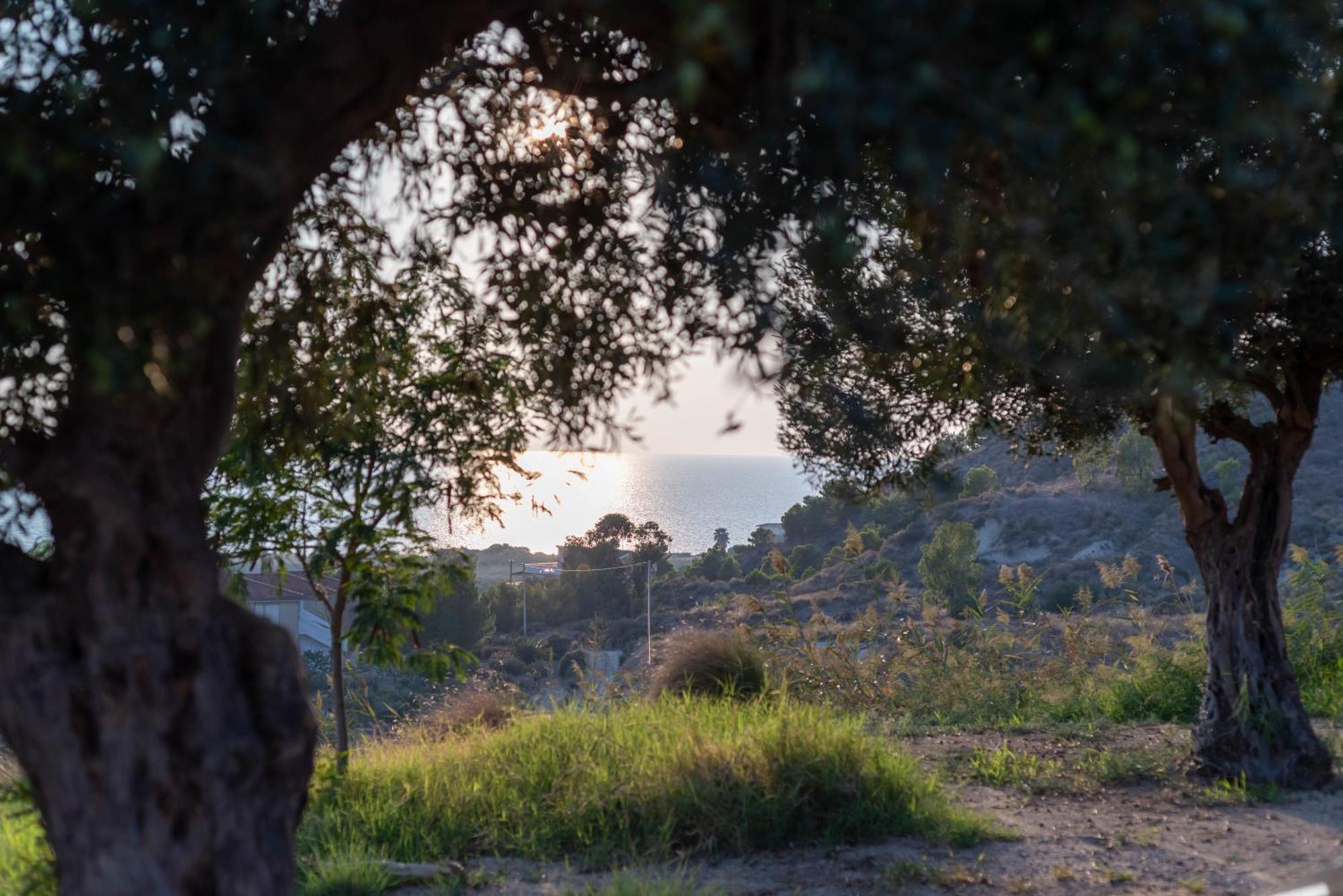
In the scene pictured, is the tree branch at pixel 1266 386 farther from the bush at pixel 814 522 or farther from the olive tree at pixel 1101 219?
the bush at pixel 814 522

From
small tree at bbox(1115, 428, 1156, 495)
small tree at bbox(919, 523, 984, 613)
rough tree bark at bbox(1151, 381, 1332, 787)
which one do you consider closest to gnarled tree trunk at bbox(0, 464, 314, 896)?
rough tree bark at bbox(1151, 381, 1332, 787)

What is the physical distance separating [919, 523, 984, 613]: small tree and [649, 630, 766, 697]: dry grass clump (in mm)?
17551

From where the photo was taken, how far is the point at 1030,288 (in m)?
3.48

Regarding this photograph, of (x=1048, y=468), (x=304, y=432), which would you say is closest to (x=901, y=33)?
(x=304, y=432)

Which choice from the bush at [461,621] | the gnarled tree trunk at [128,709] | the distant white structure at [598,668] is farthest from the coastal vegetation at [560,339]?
the bush at [461,621]

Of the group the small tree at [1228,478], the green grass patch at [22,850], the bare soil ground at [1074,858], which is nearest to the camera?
the green grass patch at [22,850]

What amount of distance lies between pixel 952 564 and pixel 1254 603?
68.9 feet

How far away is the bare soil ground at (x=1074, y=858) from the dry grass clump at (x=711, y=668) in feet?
10.4

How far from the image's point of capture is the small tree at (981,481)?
36.2 metres

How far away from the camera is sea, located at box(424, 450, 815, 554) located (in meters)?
6.56

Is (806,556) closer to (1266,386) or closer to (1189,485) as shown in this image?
(1189,485)

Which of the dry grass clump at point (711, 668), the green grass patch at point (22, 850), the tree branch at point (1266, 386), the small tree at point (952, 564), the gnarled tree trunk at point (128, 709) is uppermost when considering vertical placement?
the tree branch at point (1266, 386)

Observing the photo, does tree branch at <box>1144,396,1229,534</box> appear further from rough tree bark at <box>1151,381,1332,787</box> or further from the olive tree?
the olive tree

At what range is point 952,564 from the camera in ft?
93.2
